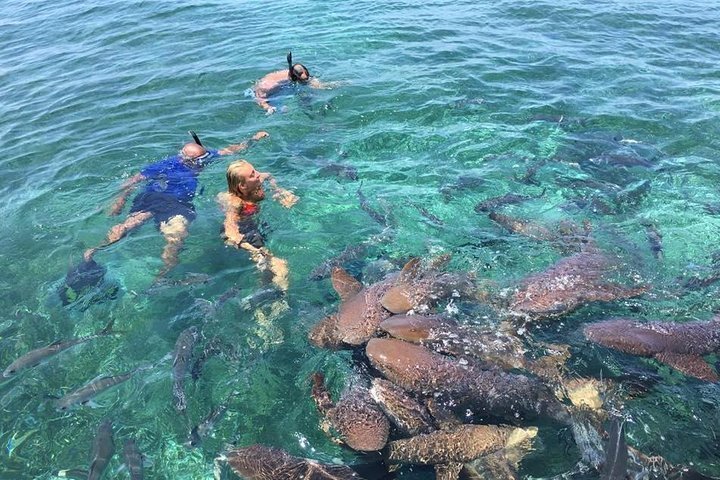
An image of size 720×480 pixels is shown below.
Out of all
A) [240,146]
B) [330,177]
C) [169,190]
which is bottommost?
[330,177]

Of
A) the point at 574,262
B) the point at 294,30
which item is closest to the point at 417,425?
the point at 574,262

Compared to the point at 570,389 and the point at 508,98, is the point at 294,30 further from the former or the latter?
the point at 570,389

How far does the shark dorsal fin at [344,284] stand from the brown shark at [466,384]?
4.25 feet

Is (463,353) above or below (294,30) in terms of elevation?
below

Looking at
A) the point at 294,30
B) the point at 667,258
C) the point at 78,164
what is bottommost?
the point at 667,258

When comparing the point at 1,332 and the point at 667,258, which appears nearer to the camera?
the point at 1,332

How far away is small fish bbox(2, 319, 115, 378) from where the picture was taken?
231 inches

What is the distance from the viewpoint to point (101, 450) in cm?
488

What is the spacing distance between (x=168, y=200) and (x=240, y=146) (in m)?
2.37

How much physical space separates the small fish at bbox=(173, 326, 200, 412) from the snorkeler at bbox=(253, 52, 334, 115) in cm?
753

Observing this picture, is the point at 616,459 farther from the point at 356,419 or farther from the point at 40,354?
the point at 40,354

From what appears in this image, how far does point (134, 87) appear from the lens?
1431 cm

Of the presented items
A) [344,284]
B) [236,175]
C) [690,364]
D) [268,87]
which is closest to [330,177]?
[236,175]

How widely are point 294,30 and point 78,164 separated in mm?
10481
